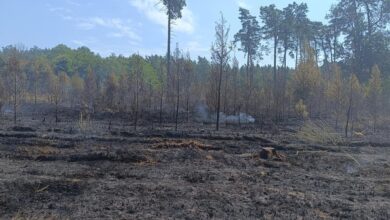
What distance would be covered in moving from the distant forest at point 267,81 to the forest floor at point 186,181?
1008 centimetres

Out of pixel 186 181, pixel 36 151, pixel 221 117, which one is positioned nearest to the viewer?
pixel 186 181

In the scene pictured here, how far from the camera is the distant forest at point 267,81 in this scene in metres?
32.8

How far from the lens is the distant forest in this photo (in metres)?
32.8

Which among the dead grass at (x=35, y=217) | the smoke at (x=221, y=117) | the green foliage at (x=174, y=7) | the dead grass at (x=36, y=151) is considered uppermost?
the green foliage at (x=174, y=7)

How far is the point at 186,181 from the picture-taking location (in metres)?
11.3

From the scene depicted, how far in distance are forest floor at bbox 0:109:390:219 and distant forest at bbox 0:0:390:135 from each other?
1008 cm

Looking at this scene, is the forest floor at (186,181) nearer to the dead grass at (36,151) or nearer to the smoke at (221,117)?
the dead grass at (36,151)

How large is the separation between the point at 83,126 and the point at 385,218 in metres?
19.0

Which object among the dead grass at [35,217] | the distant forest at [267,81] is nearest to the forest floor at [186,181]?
the dead grass at [35,217]

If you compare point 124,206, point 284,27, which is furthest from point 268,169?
point 284,27

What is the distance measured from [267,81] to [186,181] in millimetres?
34723

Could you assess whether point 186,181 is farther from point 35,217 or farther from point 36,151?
point 36,151

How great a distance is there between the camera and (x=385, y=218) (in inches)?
340

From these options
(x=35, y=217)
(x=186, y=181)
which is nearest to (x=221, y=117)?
(x=186, y=181)
